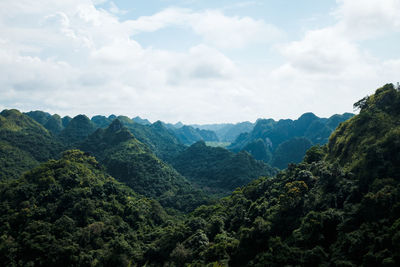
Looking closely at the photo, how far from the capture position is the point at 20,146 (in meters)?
129

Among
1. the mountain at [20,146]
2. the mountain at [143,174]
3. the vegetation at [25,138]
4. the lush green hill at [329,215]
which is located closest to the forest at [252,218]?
the lush green hill at [329,215]

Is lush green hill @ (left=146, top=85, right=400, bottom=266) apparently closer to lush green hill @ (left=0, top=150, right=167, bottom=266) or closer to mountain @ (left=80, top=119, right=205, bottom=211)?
lush green hill @ (left=0, top=150, right=167, bottom=266)

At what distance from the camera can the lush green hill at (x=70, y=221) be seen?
5259cm

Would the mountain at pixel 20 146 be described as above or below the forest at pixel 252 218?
above

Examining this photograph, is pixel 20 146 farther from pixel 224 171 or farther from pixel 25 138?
pixel 224 171

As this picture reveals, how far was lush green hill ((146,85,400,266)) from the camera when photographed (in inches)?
1437

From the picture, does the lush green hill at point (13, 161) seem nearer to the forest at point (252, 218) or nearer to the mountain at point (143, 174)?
the forest at point (252, 218)

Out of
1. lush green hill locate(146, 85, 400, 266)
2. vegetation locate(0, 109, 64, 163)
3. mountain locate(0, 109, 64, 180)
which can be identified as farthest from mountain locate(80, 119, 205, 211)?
lush green hill locate(146, 85, 400, 266)

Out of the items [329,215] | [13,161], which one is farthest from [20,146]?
[329,215]

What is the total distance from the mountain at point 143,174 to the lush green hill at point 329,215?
51.5 m

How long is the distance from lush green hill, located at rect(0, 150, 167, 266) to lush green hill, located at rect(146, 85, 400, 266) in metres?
12.2

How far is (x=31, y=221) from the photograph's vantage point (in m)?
59.4

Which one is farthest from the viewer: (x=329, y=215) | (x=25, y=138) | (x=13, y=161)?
(x=25, y=138)

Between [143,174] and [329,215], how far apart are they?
92.5 m
